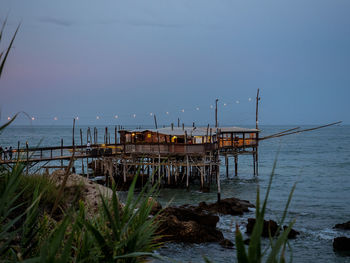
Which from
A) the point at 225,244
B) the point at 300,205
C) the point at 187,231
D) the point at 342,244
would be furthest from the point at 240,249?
the point at 300,205

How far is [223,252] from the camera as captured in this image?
54.4ft

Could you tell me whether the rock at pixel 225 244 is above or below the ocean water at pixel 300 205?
above

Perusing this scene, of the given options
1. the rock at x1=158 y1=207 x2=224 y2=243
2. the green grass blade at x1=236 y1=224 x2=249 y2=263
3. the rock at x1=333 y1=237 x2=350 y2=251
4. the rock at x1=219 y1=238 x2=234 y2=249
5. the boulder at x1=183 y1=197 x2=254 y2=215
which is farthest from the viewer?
the boulder at x1=183 y1=197 x2=254 y2=215

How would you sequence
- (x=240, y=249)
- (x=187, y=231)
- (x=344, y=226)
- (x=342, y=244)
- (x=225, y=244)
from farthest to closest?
1. (x=344, y=226)
2. (x=187, y=231)
3. (x=225, y=244)
4. (x=342, y=244)
5. (x=240, y=249)

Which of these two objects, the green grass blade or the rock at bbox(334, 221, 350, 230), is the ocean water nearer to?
the green grass blade

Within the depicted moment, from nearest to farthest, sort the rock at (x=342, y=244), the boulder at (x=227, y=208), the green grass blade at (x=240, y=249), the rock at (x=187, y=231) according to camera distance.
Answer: the green grass blade at (x=240, y=249)
the rock at (x=342, y=244)
the rock at (x=187, y=231)
the boulder at (x=227, y=208)

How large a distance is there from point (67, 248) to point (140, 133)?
120ft

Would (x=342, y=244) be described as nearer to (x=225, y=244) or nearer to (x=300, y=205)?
(x=225, y=244)

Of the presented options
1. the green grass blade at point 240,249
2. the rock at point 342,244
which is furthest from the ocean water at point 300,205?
the rock at point 342,244

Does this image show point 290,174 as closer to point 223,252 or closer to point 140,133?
point 140,133

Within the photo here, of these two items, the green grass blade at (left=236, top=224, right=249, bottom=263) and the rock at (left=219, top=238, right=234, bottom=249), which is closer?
the green grass blade at (left=236, top=224, right=249, bottom=263)

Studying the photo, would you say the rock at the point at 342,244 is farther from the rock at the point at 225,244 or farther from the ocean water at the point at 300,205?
the rock at the point at 225,244

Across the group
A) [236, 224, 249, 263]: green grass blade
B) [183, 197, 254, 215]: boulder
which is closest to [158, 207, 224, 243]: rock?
[183, 197, 254, 215]: boulder

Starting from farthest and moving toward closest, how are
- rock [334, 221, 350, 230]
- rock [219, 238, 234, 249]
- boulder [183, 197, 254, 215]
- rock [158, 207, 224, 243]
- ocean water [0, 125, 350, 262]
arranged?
boulder [183, 197, 254, 215] → rock [334, 221, 350, 230] → rock [158, 207, 224, 243] → rock [219, 238, 234, 249] → ocean water [0, 125, 350, 262]
